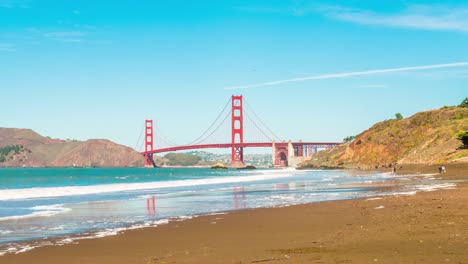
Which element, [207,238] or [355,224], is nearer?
[207,238]

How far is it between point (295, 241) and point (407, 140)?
86.5 metres

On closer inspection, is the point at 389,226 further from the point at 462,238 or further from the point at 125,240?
the point at 125,240

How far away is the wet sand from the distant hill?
56.6 meters

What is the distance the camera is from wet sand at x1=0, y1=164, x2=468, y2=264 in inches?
348

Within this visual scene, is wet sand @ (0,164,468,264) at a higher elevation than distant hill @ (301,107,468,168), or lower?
lower

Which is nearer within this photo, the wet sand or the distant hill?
the wet sand

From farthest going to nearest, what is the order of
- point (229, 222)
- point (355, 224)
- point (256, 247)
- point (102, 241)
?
point (229, 222) → point (355, 224) → point (102, 241) → point (256, 247)

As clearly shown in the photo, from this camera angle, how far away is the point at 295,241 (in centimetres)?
1092

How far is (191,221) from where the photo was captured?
50.5ft

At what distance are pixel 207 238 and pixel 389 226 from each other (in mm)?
3897

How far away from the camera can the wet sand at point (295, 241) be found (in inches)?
348

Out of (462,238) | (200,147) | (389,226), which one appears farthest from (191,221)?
(200,147)

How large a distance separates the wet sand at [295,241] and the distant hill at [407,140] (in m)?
56.6

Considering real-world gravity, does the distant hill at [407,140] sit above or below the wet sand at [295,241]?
above
